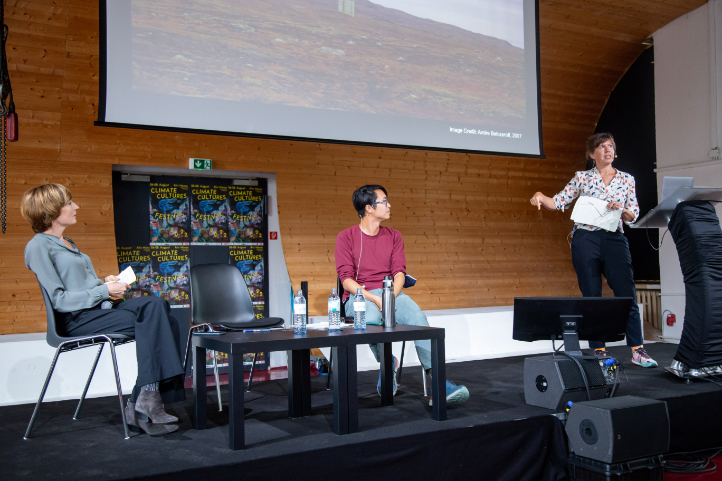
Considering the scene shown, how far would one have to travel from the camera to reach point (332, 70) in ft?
12.9

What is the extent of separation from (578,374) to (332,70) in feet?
8.55

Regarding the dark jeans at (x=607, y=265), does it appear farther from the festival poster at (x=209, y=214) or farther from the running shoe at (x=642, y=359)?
the festival poster at (x=209, y=214)

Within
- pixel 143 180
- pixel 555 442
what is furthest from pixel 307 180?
pixel 555 442

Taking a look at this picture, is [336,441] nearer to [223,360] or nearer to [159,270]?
[223,360]

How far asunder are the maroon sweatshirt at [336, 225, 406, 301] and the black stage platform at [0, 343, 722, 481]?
67 centimetres

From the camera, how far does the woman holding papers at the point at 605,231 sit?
3.46 metres

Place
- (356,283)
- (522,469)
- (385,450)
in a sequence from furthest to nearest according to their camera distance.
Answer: (356,283) < (522,469) < (385,450)

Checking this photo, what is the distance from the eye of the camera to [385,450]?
6.86 ft

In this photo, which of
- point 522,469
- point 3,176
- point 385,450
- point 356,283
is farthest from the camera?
point 3,176

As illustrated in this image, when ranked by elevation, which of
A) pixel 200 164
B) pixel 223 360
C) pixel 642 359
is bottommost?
pixel 223 360

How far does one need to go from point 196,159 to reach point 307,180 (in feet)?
3.29

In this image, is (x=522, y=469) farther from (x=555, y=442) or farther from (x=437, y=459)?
(x=437, y=459)

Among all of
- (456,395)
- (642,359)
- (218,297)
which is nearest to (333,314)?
(456,395)

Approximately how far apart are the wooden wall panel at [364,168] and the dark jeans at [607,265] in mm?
2172
